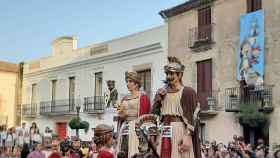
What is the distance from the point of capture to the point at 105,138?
4957 millimetres

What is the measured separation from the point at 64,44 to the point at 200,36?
1497 cm

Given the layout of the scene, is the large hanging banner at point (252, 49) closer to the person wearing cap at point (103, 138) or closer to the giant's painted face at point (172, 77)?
the giant's painted face at point (172, 77)

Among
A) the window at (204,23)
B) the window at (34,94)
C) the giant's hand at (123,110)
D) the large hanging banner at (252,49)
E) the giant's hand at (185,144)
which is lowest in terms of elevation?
the giant's hand at (185,144)

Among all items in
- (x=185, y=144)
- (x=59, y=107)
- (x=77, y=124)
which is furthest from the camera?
(x=59, y=107)

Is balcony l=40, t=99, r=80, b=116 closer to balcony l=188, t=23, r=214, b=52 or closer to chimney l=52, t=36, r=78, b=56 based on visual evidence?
chimney l=52, t=36, r=78, b=56

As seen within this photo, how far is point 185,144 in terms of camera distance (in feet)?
19.1

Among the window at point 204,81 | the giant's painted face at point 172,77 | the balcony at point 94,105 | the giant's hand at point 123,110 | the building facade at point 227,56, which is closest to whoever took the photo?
the giant's painted face at point 172,77

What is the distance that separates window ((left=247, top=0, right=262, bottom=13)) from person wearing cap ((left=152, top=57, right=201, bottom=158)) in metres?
14.7

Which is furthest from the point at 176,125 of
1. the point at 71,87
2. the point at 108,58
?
the point at 71,87

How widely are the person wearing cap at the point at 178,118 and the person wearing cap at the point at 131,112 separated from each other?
2.56 ft

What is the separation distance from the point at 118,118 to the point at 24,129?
13295mm

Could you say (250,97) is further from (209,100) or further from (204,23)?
(204,23)

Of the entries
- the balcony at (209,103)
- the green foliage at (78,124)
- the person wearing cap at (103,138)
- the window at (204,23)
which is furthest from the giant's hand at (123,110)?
the green foliage at (78,124)

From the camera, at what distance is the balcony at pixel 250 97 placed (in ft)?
62.4
